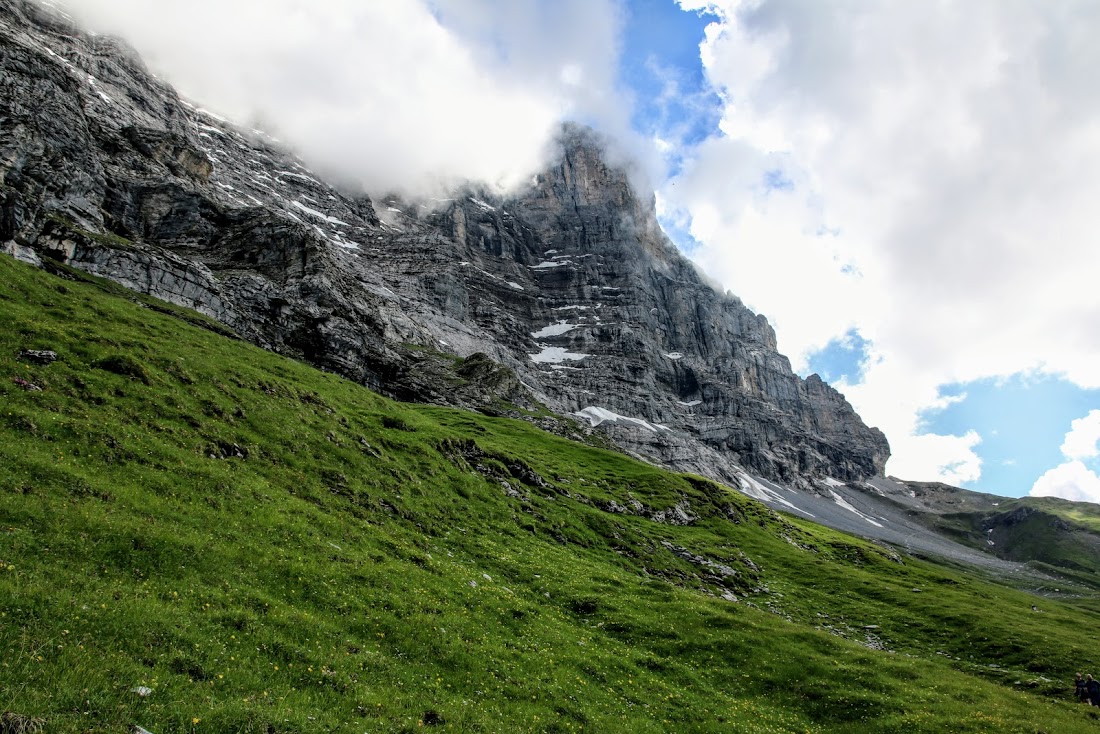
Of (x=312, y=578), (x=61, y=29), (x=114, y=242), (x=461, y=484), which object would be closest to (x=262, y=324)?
(x=114, y=242)

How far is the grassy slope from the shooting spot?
13453 mm

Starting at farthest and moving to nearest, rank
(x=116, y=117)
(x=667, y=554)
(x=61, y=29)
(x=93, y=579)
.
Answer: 1. (x=61, y=29)
2. (x=116, y=117)
3. (x=667, y=554)
4. (x=93, y=579)

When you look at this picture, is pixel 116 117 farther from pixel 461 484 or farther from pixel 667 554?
pixel 667 554

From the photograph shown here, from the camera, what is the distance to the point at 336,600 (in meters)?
19.9

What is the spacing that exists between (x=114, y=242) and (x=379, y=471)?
81.2m

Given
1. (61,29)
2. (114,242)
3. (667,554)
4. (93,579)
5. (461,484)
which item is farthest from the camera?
(61,29)

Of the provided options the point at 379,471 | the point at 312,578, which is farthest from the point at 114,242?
the point at 312,578

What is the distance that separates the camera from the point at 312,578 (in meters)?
20.7

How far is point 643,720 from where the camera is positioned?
20.3m

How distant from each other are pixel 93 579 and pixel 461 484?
3105cm

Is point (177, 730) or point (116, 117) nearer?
point (177, 730)

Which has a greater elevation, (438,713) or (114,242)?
(114,242)

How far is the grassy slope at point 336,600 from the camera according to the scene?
13.5 metres

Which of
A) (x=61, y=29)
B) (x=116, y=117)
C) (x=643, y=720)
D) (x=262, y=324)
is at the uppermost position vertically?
(x=61, y=29)
